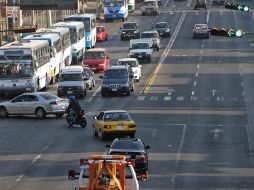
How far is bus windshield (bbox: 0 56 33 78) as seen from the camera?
62.2 metres

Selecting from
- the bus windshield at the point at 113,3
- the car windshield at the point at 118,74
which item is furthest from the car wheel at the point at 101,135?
the bus windshield at the point at 113,3

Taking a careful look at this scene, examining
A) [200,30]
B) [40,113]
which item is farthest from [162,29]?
[40,113]

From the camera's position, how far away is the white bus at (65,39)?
254 ft

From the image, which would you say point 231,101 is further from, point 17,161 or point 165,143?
point 17,161

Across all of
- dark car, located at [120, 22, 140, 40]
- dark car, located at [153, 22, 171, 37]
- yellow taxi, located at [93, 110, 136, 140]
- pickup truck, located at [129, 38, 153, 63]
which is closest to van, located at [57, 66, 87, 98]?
yellow taxi, located at [93, 110, 136, 140]

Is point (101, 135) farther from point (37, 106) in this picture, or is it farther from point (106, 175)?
point (106, 175)

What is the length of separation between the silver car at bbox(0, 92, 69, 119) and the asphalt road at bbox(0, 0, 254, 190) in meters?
0.46

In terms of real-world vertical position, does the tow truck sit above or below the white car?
above

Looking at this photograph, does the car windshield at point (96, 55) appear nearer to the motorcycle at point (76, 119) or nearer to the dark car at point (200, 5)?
the motorcycle at point (76, 119)

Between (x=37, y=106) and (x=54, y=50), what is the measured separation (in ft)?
60.2

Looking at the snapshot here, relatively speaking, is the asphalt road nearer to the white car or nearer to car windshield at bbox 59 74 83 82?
the white car

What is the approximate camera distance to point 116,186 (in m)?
24.8

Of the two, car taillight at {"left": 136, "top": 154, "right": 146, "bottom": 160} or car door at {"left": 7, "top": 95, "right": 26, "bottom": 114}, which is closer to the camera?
car taillight at {"left": 136, "top": 154, "right": 146, "bottom": 160}

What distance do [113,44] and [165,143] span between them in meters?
59.8
